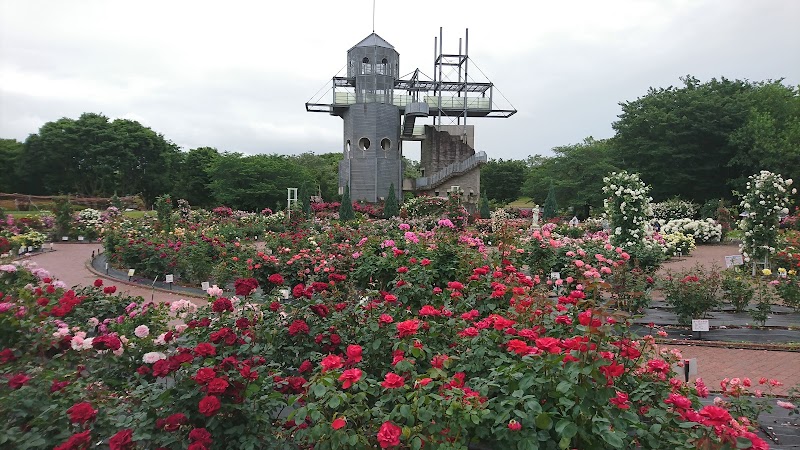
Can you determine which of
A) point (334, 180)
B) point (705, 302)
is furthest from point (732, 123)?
point (334, 180)

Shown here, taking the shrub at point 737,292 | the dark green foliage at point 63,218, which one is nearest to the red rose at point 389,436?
the shrub at point 737,292

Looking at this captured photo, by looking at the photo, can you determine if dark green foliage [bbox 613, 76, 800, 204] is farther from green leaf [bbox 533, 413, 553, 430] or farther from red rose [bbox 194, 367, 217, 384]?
red rose [bbox 194, 367, 217, 384]

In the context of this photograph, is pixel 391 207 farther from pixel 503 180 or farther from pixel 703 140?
pixel 503 180

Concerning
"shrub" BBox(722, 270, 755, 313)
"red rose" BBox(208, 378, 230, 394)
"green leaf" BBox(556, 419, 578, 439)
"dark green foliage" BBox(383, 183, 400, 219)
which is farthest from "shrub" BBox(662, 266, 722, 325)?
"dark green foliage" BBox(383, 183, 400, 219)

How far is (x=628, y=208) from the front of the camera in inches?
419

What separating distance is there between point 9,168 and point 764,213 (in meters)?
47.3

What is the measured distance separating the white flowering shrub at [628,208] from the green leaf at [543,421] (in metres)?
9.38

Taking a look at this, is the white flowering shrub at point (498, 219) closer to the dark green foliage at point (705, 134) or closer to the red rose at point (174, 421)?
the red rose at point (174, 421)

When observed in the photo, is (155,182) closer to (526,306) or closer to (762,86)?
(526,306)

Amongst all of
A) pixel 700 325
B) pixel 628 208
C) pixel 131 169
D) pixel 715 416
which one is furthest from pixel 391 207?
pixel 131 169

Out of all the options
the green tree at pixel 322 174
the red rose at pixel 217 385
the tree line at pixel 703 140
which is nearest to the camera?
the red rose at pixel 217 385

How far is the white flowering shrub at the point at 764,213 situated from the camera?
10469mm

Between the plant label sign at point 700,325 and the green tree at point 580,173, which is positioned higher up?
the green tree at point 580,173

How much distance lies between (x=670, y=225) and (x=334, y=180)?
29.1 metres
